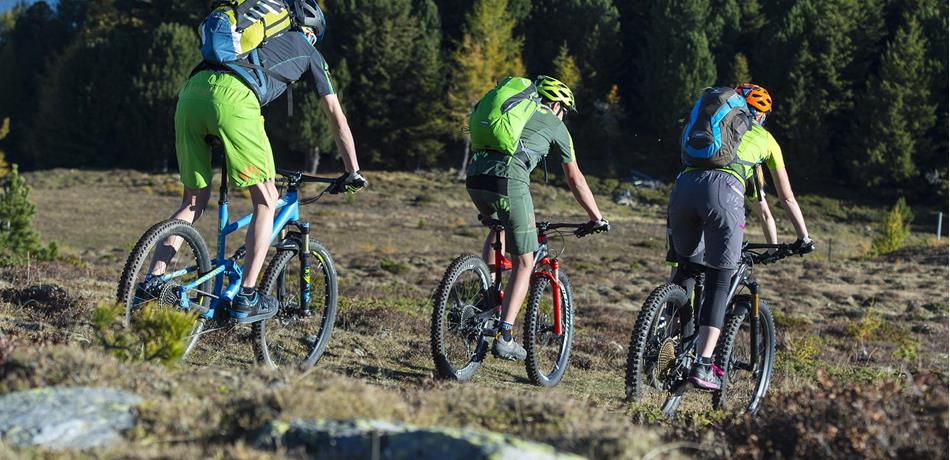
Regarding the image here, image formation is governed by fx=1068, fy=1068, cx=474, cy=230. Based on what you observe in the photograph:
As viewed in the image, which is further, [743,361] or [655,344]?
[743,361]

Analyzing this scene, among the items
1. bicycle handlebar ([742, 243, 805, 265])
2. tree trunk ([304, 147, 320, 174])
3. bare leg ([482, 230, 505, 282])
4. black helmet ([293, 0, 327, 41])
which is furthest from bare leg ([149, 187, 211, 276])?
tree trunk ([304, 147, 320, 174])

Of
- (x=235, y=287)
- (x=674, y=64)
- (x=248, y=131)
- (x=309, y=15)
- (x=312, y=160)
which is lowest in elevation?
(x=235, y=287)

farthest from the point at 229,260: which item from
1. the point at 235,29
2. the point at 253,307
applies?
the point at 235,29

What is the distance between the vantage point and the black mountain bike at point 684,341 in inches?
233

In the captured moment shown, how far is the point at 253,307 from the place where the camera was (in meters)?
5.70

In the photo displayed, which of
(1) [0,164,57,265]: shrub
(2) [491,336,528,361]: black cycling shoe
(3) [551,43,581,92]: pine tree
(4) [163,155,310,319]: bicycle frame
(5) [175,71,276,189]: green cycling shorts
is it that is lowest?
(1) [0,164,57,265]: shrub

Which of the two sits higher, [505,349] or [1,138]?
[1,138]

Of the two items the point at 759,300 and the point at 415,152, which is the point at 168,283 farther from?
the point at 415,152

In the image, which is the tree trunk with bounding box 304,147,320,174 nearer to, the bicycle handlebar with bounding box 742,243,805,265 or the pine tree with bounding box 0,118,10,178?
the pine tree with bounding box 0,118,10,178

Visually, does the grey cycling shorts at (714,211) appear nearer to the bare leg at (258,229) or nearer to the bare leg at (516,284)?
the bare leg at (516,284)

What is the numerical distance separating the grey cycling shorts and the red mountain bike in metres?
0.99

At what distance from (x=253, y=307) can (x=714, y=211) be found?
2593mm

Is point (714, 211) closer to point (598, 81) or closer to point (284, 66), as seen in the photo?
point (284, 66)

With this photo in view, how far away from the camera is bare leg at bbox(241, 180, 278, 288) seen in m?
5.66
